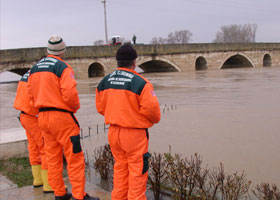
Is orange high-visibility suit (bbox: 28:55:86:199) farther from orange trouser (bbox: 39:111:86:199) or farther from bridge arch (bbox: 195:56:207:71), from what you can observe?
bridge arch (bbox: 195:56:207:71)

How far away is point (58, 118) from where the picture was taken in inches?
131

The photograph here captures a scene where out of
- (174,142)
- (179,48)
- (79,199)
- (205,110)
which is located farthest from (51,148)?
(179,48)

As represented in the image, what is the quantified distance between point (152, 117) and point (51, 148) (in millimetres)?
1156

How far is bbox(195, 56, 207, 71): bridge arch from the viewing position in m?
37.1

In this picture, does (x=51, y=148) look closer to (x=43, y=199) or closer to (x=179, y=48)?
(x=43, y=199)

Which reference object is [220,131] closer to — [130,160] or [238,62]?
[130,160]

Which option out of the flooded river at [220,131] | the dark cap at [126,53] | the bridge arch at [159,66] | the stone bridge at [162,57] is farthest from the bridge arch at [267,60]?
the dark cap at [126,53]

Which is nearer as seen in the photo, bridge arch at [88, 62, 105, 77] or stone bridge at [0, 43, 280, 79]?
stone bridge at [0, 43, 280, 79]

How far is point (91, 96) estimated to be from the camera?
15.6m

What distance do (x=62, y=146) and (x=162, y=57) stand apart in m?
29.3

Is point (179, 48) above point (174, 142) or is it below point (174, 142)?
above

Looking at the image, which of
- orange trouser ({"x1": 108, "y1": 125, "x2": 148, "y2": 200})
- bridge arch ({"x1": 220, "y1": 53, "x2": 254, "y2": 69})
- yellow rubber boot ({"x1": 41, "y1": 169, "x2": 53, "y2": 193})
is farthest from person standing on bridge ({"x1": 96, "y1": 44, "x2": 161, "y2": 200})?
bridge arch ({"x1": 220, "y1": 53, "x2": 254, "y2": 69})

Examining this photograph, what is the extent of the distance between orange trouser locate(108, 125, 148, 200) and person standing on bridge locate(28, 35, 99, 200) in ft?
1.56

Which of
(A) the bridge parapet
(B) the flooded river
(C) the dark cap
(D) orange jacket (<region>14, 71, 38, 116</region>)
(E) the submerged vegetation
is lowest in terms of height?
(B) the flooded river
